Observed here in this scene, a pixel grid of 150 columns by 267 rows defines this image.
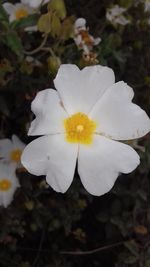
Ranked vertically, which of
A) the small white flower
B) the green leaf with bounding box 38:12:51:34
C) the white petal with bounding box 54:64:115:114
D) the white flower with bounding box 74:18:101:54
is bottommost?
the small white flower

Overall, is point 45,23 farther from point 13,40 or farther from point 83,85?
point 83,85

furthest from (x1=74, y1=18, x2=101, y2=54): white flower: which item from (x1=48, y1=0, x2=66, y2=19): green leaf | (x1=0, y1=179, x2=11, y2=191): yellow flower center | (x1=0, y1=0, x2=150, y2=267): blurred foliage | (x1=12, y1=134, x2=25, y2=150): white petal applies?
(x1=0, y1=179, x2=11, y2=191): yellow flower center

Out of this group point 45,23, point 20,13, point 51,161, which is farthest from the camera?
point 20,13

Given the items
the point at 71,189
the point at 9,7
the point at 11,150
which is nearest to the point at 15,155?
the point at 11,150

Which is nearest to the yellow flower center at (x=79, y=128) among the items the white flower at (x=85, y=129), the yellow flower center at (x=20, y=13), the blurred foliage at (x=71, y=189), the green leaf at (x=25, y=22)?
the white flower at (x=85, y=129)

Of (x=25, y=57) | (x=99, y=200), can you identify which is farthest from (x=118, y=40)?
(x=99, y=200)

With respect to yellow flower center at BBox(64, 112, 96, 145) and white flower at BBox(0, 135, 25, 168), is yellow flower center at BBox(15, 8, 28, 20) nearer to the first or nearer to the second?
white flower at BBox(0, 135, 25, 168)

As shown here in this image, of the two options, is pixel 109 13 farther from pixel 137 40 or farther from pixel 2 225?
pixel 2 225
